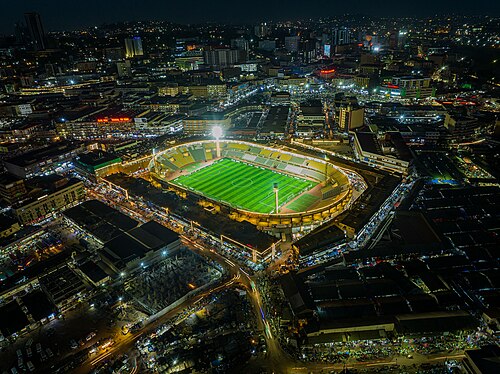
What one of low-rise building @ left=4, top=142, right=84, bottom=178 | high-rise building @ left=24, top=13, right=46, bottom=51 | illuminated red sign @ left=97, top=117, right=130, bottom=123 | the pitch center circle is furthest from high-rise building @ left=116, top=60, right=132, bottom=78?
the pitch center circle

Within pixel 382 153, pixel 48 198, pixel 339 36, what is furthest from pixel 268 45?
pixel 48 198

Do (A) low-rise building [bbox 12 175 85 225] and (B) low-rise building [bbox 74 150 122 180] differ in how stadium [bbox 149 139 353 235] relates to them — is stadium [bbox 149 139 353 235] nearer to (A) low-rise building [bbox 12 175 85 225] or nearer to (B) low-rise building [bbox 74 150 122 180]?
(B) low-rise building [bbox 74 150 122 180]

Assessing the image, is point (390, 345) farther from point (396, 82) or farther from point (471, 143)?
point (396, 82)

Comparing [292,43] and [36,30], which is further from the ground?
[36,30]

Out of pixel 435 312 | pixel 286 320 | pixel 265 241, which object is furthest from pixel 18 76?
pixel 435 312

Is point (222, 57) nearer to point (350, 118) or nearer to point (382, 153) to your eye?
point (350, 118)

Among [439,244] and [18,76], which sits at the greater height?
[18,76]
